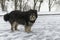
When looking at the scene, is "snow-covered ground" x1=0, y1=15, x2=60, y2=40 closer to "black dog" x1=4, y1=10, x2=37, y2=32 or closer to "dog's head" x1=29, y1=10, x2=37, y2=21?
"black dog" x1=4, y1=10, x2=37, y2=32

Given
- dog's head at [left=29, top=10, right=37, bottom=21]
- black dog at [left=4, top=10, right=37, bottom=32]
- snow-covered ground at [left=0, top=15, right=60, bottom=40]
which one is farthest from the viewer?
black dog at [left=4, top=10, right=37, bottom=32]

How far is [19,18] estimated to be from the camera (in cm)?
899

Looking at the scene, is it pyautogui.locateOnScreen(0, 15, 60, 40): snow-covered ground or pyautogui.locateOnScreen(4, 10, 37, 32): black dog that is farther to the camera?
pyautogui.locateOnScreen(4, 10, 37, 32): black dog

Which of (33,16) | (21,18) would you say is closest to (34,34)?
(33,16)

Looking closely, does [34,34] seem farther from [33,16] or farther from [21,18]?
[21,18]

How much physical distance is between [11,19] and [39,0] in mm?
29261

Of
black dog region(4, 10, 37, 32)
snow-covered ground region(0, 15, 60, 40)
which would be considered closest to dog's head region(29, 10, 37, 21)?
black dog region(4, 10, 37, 32)

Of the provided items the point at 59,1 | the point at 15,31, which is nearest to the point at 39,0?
the point at 59,1

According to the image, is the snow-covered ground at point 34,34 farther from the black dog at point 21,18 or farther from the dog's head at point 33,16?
the dog's head at point 33,16

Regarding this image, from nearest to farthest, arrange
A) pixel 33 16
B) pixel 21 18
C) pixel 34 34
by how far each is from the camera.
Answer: pixel 33 16 < pixel 34 34 < pixel 21 18

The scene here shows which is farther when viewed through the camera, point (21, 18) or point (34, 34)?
point (21, 18)

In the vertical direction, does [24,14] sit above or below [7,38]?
above

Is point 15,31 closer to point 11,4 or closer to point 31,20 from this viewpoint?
point 31,20

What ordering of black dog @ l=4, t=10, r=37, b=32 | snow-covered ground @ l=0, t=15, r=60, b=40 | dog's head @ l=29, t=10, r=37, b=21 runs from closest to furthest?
snow-covered ground @ l=0, t=15, r=60, b=40
dog's head @ l=29, t=10, r=37, b=21
black dog @ l=4, t=10, r=37, b=32
